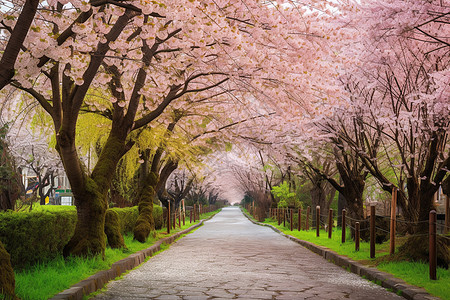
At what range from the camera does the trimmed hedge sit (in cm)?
756

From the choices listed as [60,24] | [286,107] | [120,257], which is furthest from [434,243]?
[60,24]

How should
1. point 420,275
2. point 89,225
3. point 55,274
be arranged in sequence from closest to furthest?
point 55,274 → point 420,275 → point 89,225

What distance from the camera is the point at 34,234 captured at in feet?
26.9

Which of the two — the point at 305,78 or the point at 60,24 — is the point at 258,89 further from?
the point at 60,24

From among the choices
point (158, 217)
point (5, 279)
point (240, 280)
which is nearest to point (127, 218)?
point (158, 217)

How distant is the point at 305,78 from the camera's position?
36.9 feet

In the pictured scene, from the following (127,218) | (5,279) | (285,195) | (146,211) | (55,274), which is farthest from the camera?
(285,195)

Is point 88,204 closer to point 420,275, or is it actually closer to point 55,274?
point 55,274

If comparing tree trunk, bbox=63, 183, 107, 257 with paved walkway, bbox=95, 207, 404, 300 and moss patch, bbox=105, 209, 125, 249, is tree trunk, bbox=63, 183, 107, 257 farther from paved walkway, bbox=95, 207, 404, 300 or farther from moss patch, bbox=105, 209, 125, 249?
moss patch, bbox=105, 209, 125, 249

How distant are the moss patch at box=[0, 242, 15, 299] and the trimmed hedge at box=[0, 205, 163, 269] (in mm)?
2075

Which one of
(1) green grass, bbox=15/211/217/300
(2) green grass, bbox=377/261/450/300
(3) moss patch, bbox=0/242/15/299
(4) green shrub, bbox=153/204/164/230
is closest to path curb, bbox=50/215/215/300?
(1) green grass, bbox=15/211/217/300

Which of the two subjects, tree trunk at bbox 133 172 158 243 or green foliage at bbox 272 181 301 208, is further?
green foliage at bbox 272 181 301 208

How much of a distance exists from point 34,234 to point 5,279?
305cm

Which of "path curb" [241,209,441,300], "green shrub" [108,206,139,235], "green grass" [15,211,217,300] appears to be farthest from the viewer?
"green shrub" [108,206,139,235]
